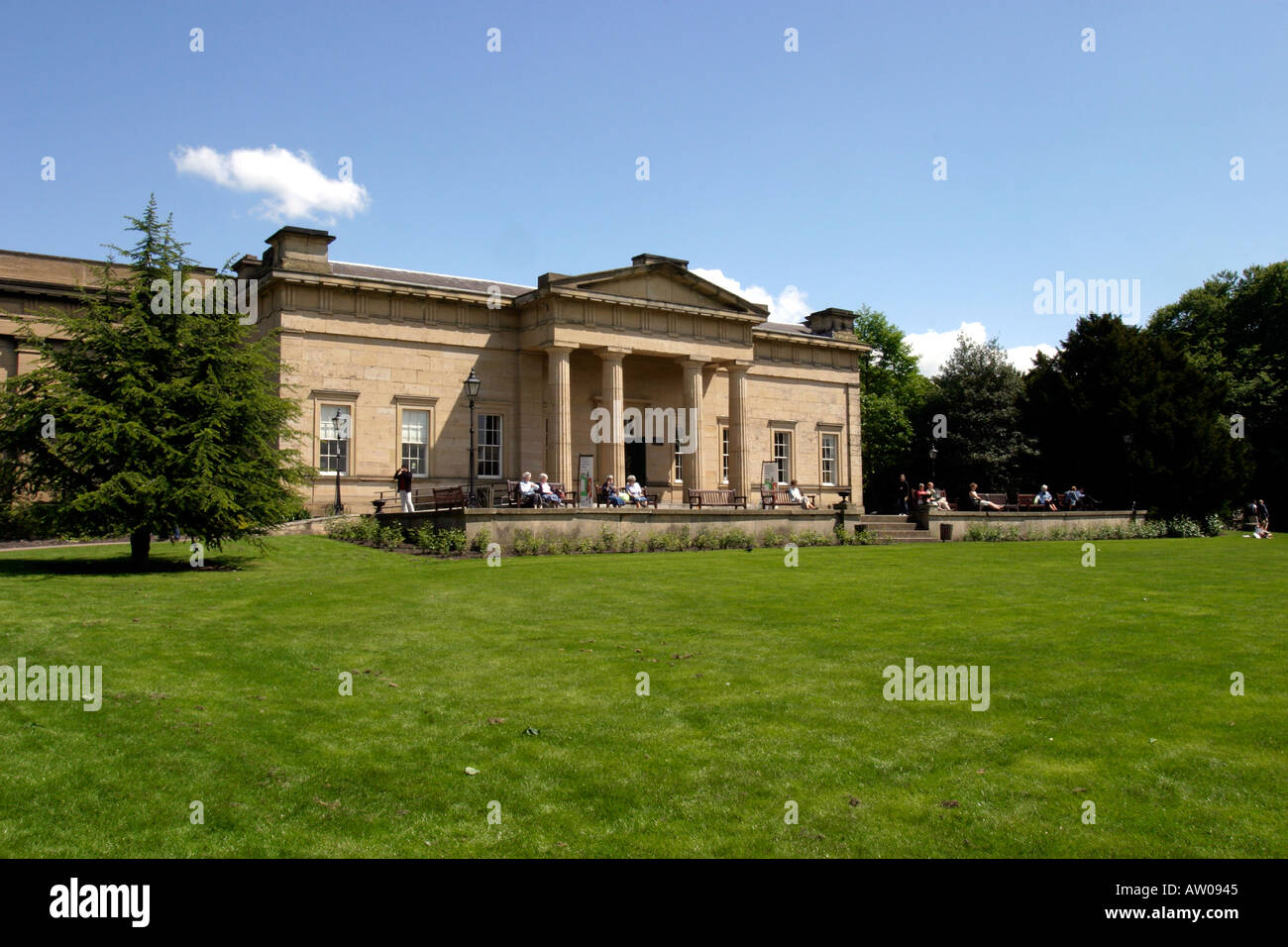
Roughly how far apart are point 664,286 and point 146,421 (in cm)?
2452

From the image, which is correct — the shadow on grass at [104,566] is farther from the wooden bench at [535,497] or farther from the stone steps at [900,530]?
the stone steps at [900,530]

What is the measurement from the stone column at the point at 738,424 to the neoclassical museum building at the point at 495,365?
7cm

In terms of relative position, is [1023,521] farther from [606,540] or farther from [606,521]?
[606,540]

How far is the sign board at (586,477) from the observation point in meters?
37.3

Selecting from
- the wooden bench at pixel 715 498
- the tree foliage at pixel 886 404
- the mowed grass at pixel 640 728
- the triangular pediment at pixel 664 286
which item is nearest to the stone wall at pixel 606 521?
the wooden bench at pixel 715 498

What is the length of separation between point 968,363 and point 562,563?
49447 mm

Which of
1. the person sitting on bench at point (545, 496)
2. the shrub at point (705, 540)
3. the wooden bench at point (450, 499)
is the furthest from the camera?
the person sitting on bench at point (545, 496)

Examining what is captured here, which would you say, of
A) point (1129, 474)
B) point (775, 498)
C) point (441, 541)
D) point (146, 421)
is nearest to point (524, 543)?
point (441, 541)

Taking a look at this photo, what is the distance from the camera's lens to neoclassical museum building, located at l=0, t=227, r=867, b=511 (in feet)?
112

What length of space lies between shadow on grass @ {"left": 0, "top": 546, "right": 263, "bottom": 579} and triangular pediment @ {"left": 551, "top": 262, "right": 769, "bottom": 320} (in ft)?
63.3

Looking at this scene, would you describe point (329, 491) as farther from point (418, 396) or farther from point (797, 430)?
point (797, 430)

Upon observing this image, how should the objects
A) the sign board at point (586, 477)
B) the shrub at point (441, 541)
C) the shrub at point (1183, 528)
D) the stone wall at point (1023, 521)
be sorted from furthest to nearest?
1. the shrub at point (1183, 528)
2. the sign board at point (586, 477)
3. the stone wall at point (1023, 521)
4. the shrub at point (441, 541)

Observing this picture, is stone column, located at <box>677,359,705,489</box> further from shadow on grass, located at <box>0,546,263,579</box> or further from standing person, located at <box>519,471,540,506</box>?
shadow on grass, located at <box>0,546,263,579</box>

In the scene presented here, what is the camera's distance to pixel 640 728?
848 cm
